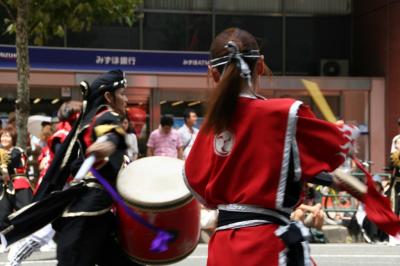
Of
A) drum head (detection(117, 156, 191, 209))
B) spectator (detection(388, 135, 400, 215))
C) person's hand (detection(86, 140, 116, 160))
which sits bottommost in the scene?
spectator (detection(388, 135, 400, 215))

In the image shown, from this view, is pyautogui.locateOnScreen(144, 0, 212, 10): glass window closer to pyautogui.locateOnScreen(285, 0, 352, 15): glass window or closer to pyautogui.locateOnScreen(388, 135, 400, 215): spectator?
pyautogui.locateOnScreen(285, 0, 352, 15): glass window

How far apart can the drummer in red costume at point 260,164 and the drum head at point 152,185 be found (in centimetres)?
176

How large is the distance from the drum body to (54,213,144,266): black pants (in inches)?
4.4

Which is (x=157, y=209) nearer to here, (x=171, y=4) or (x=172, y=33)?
(x=172, y=33)

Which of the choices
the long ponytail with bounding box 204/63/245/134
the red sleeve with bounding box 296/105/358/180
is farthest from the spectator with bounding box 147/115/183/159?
the red sleeve with bounding box 296/105/358/180

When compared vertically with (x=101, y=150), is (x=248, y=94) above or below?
above

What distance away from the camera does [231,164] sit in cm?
353

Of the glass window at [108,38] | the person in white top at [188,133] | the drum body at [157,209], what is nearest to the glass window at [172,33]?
the glass window at [108,38]

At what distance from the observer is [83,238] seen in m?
5.48

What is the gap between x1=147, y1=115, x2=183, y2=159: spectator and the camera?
45.8 feet

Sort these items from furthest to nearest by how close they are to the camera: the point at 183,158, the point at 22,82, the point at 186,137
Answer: the point at 186,137 → the point at 183,158 → the point at 22,82

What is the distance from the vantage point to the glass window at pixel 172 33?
814 inches

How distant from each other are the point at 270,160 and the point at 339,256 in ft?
24.3

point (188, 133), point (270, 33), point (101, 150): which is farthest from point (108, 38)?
point (101, 150)
